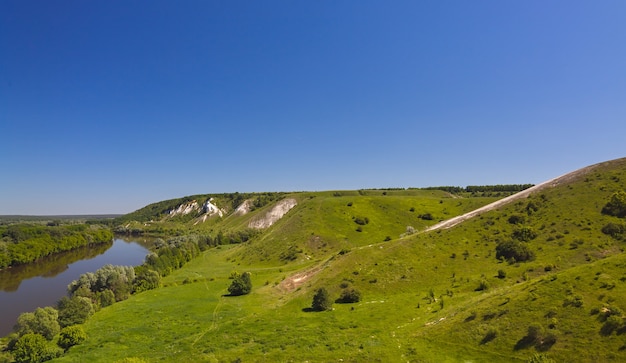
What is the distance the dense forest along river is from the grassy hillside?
90.0 ft

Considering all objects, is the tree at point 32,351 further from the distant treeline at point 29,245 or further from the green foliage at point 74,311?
the distant treeline at point 29,245

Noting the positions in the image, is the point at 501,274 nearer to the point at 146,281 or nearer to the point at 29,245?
the point at 146,281

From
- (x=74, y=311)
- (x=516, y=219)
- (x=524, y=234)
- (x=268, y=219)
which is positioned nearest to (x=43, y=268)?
(x=74, y=311)

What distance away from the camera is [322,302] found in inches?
1886

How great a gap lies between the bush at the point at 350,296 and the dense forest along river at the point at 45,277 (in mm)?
58663

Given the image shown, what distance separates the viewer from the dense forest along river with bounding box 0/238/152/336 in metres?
74.6

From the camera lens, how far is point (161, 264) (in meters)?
95.6

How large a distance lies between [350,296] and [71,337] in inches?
1547

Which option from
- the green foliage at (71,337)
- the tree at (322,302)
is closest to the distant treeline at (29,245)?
the green foliage at (71,337)

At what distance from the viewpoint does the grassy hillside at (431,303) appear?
28.8m

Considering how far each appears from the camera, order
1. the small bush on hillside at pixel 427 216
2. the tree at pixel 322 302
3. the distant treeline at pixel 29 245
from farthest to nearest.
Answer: the distant treeline at pixel 29 245
the small bush on hillside at pixel 427 216
the tree at pixel 322 302

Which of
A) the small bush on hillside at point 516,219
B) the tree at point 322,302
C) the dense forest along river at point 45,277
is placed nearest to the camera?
the tree at point 322,302

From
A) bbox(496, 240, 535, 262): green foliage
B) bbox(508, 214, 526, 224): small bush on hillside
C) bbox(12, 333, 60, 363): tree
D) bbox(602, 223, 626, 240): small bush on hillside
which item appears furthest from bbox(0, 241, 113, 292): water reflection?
bbox(602, 223, 626, 240): small bush on hillside

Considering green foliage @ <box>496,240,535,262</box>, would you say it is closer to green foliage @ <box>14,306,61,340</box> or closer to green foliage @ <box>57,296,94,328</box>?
green foliage @ <box>57,296,94,328</box>
